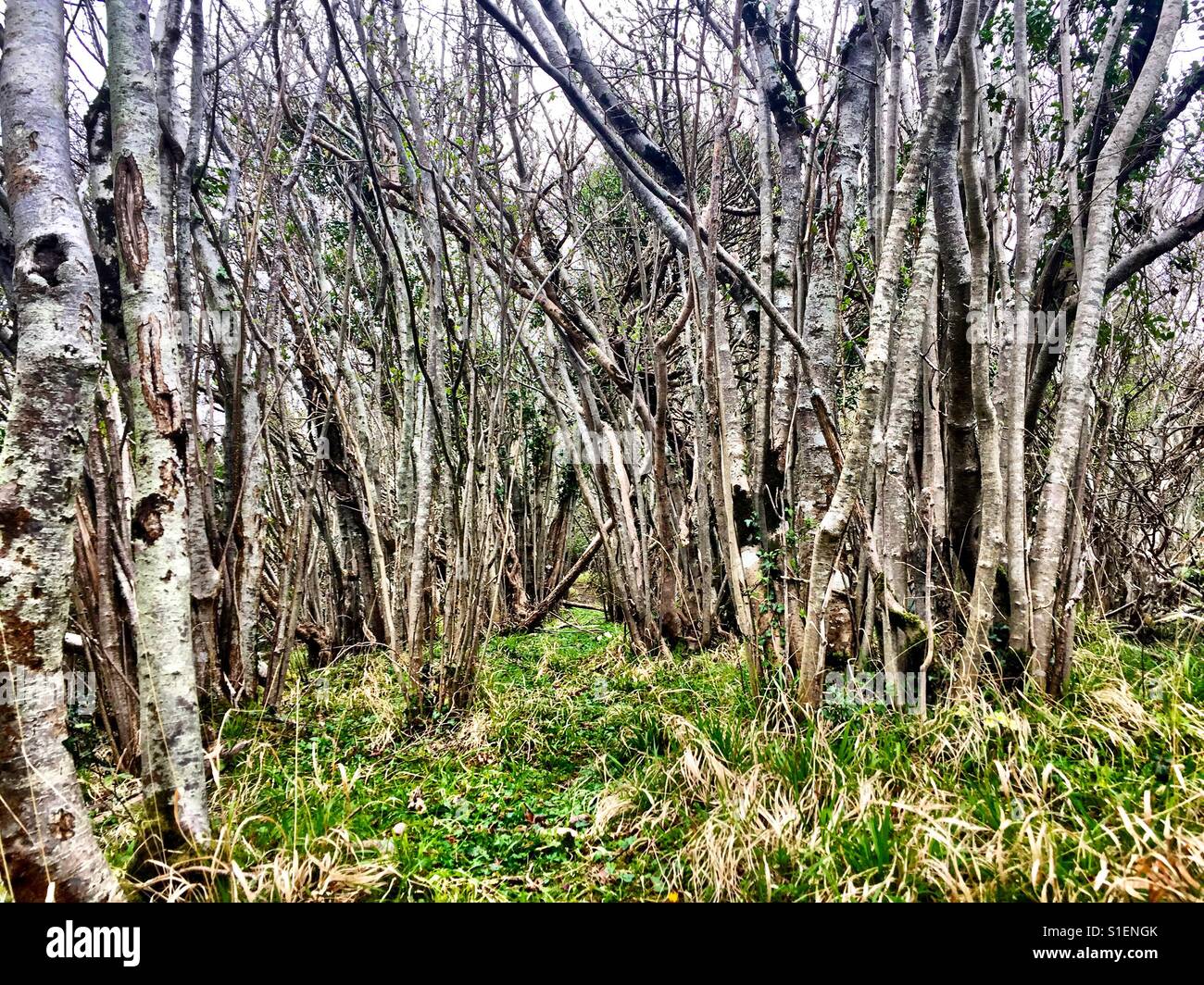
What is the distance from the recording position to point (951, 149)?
2660 mm

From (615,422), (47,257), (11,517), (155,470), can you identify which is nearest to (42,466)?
(11,517)

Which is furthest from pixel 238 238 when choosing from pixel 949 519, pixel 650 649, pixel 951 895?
pixel 951 895

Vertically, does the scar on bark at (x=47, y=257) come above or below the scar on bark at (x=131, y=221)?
below

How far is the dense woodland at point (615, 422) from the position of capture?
65.9 inches

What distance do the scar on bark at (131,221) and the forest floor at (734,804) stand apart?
1.71 metres

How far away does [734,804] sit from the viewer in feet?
6.97

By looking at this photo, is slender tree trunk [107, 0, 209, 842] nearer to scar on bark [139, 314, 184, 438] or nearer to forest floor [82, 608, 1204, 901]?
scar on bark [139, 314, 184, 438]

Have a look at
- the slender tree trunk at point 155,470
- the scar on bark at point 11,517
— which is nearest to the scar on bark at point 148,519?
the slender tree trunk at point 155,470

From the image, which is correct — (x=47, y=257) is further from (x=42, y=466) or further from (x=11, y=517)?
(x=11, y=517)

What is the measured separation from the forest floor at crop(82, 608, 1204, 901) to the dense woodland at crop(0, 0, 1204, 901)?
0.11 feet

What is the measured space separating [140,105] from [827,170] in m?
3.15

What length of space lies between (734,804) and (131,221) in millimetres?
2703

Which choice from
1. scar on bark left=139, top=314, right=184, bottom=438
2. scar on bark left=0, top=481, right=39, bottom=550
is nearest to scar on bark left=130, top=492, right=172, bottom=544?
scar on bark left=139, top=314, right=184, bottom=438

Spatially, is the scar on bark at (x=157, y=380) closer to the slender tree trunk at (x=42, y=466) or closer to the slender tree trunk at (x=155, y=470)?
the slender tree trunk at (x=155, y=470)
